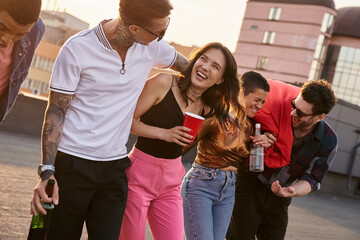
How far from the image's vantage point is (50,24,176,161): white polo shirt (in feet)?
8.56

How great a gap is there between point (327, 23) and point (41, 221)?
60.3 metres

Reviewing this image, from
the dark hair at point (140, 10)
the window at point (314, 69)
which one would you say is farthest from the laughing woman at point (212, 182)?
the window at point (314, 69)

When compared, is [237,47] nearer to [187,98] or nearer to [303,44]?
[303,44]

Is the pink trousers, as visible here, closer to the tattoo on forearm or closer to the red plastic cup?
the red plastic cup

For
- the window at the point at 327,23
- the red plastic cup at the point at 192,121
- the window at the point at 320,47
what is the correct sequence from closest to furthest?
the red plastic cup at the point at 192,121 → the window at the point at 327,23 → the window at the point at 320,47

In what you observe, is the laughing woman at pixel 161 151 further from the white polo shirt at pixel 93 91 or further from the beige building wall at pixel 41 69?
the beige building wall at pixel 41 69

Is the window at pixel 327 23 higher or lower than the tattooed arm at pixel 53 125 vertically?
higher

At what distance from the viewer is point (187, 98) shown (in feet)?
10.6

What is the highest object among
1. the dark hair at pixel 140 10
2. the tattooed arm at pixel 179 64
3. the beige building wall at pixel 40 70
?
the dark hair at pixel 140 10

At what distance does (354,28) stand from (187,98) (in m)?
60.2

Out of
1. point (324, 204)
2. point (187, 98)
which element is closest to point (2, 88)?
point (187, 98)

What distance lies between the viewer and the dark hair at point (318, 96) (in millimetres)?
3855

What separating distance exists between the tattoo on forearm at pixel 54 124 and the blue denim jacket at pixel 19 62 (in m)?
0.26

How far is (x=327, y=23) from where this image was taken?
58.9 m
